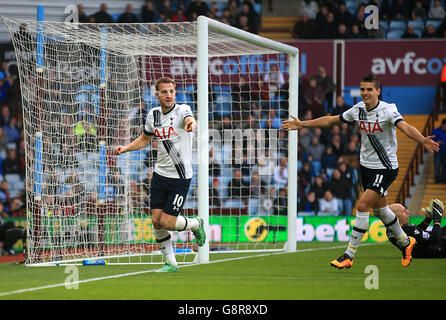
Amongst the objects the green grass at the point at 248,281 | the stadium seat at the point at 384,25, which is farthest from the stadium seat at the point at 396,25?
the green grass at the point at 248,281

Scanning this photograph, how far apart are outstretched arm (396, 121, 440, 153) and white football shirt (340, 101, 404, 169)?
210 millimetres

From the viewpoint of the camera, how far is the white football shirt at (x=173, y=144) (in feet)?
29.3

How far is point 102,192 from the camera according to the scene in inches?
484

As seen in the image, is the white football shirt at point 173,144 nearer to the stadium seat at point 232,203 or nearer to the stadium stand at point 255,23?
the stadium seat at point 232,203

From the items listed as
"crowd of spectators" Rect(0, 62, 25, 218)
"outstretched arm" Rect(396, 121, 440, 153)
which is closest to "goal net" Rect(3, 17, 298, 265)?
"outstretched arm" Rect(396, 121, 440, 153)

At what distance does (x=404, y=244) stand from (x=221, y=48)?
4.64m

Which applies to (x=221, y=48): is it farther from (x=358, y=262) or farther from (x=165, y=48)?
(x=358, y=262)

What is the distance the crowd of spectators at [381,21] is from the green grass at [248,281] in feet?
36.4

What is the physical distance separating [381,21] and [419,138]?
1320 cm

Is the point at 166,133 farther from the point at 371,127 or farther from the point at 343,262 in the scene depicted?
the point at 343,262

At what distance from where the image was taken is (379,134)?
9.09m

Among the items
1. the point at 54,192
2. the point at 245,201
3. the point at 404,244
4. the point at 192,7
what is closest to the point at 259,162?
the point at 245,201

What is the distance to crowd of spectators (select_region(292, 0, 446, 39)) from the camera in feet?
68.3
